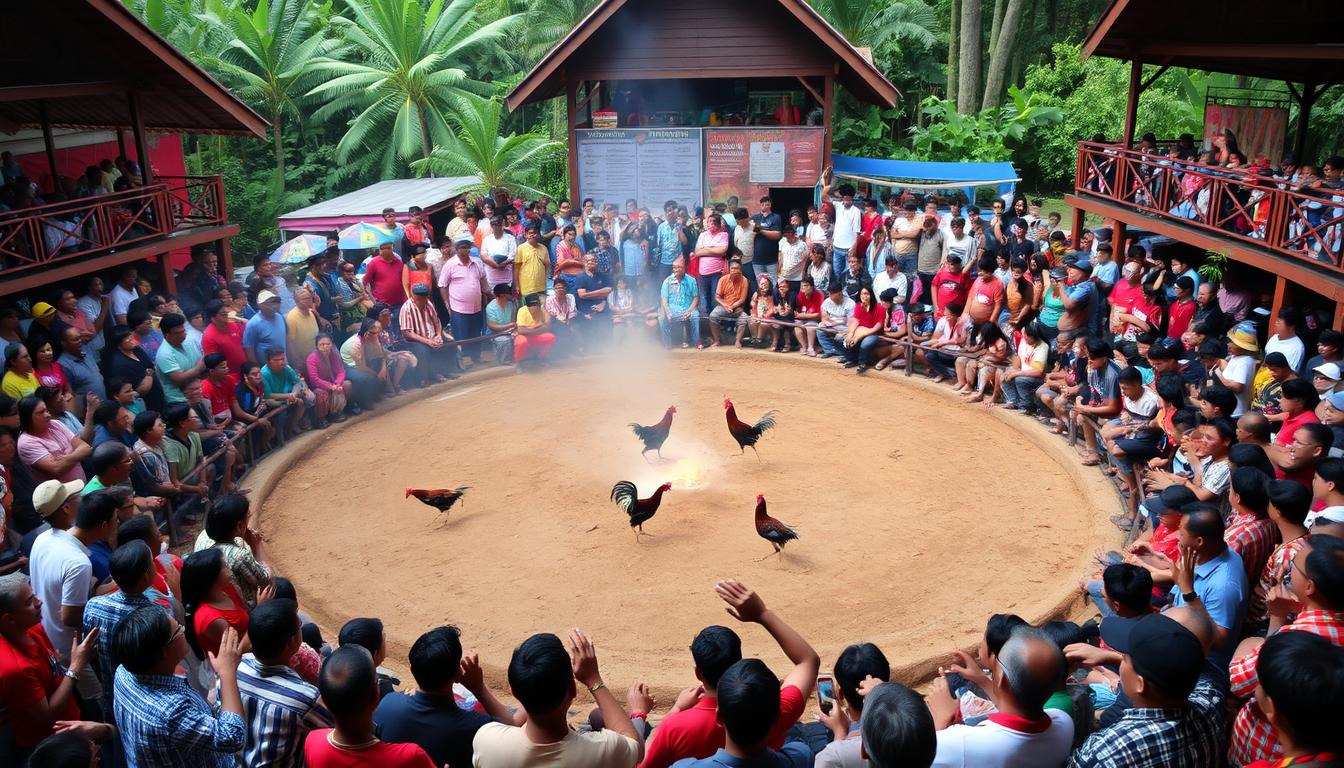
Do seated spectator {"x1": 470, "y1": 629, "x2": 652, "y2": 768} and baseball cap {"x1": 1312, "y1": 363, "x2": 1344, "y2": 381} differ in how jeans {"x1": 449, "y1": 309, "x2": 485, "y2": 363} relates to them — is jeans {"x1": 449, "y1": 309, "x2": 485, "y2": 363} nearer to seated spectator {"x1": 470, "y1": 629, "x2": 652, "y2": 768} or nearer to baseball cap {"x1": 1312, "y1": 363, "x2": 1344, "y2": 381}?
baseball cap {"x1": 1312, "y1": 363, "x2": 1344, "y2": 381}

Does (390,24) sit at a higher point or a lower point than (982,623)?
higher

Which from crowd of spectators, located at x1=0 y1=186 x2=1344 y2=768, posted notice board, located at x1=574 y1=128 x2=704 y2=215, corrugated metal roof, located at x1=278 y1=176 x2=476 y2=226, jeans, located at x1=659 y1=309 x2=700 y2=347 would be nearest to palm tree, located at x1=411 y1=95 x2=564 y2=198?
corrugated metal roof, located at x1=278 y1=176 x2=476 y2=226

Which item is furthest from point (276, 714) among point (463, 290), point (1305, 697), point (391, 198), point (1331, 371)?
point (391, 198)

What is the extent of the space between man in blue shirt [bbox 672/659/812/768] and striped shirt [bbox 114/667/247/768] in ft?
7.06

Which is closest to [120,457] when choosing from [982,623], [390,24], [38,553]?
[38,553]

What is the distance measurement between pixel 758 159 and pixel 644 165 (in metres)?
2.20

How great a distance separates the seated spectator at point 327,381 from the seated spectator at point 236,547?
6749mm

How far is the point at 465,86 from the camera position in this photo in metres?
32.0

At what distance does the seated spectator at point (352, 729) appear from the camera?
4152mm

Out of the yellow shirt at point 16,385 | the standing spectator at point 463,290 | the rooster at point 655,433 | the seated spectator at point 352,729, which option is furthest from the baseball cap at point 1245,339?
the yellow shirt at point 16,385

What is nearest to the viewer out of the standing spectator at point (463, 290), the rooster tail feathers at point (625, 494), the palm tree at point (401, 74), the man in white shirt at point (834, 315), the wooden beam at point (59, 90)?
the rooster tail feathers at point (625, 494)

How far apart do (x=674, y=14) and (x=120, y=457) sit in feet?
46.1

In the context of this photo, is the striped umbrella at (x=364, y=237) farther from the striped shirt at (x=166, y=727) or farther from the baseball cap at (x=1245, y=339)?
the striped shirt at (x=166, y=727)

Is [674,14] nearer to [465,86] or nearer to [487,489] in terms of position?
[487,489]
